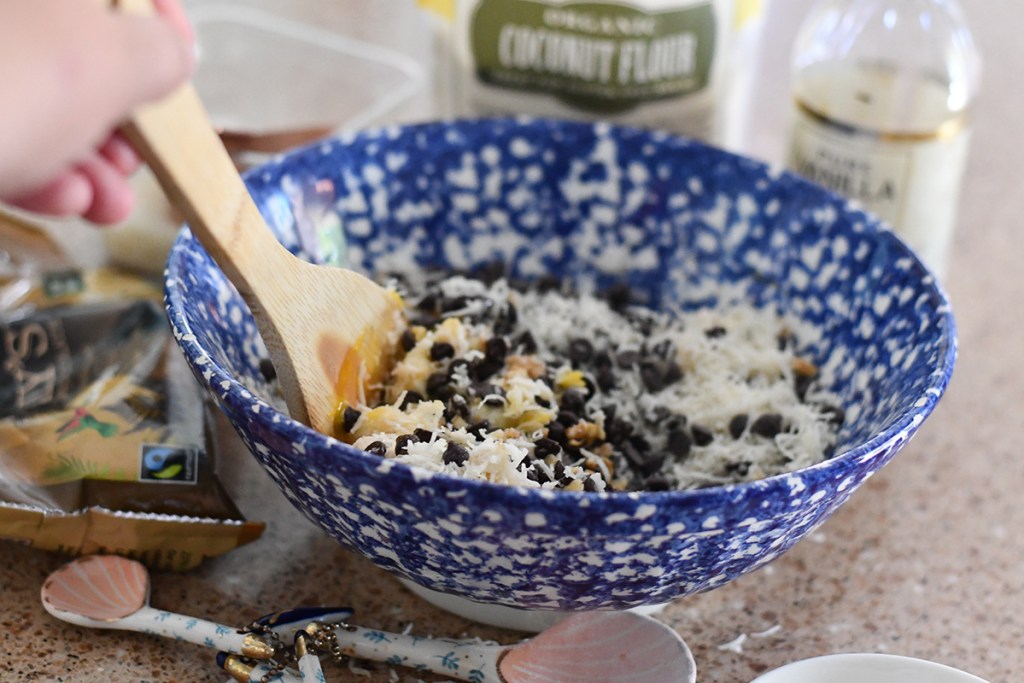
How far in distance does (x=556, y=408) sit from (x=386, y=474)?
0.27 m

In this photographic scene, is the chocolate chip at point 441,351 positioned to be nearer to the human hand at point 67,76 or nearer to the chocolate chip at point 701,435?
the chocolate chip at point 701,435

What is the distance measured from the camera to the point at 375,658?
773 mm

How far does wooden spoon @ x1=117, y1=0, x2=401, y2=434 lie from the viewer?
64 cm

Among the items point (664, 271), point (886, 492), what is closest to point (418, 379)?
point (664, 271)

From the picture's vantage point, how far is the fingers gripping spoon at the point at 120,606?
2.52 ft

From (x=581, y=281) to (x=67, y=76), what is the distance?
685 millimetres

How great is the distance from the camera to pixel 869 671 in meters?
0.71

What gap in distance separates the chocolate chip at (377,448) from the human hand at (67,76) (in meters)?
0.27

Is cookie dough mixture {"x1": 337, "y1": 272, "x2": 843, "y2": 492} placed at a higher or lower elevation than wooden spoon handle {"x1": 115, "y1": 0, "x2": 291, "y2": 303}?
lower

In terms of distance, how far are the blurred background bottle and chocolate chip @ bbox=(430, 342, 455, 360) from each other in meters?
0.51

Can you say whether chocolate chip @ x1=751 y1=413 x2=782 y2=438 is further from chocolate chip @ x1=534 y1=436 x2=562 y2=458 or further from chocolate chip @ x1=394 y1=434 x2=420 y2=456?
chocolate chip @ x1=394 y1=434 x2=420 y2=456

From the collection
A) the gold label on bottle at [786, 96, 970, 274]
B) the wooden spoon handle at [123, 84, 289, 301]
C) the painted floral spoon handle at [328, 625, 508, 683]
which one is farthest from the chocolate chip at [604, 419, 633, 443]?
the gold label on bottle at [786, 96, 970, 274]

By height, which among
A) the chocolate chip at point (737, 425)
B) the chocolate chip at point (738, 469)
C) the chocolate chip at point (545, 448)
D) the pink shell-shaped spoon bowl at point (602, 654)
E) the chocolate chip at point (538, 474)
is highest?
the chocolate chip at point (538, 474)

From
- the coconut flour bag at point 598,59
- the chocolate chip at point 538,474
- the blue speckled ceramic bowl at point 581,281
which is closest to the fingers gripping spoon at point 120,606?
the blue speckled ceramic bowl at point 581,281
